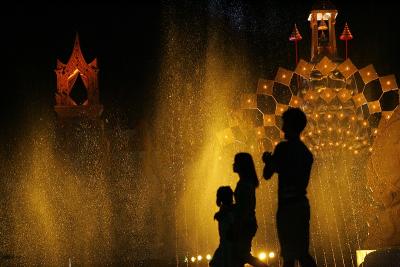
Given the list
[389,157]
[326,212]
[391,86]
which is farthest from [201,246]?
[389,157]

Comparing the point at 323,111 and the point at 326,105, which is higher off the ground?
the point at 326,105

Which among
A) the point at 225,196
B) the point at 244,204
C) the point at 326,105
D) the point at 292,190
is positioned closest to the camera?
the point at 292,190

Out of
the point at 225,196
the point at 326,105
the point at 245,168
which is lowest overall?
the point at 225,196

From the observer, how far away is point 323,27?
19.9 meters

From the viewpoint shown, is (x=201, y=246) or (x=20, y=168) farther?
(x=20, y=168)

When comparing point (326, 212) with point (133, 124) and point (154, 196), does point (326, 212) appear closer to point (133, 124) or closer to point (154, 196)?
point (154, 196)

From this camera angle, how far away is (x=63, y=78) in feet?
86.3

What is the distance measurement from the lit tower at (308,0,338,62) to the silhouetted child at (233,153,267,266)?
44.9 ft

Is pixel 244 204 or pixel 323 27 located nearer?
pixel 244 204

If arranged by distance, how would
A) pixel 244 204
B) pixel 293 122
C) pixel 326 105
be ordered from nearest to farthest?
1. pixel 293 122
2. pixel 244 204
3. pixel 326 105

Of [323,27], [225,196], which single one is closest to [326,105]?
[323,27]

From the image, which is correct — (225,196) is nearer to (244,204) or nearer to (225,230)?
(225,230)

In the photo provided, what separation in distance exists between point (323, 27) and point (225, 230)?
1435 cm

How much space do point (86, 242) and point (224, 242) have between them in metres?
19.7
